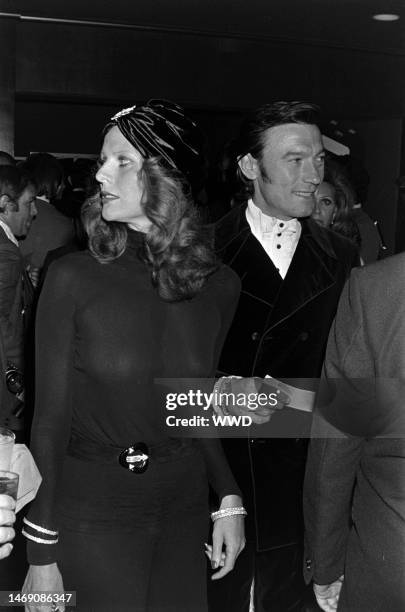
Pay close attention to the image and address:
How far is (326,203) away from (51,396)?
189cm

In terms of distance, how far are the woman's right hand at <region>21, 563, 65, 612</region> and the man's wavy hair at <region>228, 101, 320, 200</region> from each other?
3.84ft

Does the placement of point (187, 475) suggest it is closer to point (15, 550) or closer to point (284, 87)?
point (15, 550)

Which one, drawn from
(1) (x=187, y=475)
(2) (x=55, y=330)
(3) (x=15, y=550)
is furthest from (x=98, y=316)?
(3) (x=15, y=550)

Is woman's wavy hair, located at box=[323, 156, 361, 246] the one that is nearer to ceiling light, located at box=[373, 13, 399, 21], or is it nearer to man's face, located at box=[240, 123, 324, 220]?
man's face, located at box=[240, 123, 324, 220]

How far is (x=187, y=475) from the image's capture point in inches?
69.6

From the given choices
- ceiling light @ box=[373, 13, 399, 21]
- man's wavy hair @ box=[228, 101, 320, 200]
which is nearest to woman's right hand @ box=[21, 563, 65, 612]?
man's wavy hair @ box=[228, 101, 320, 200]

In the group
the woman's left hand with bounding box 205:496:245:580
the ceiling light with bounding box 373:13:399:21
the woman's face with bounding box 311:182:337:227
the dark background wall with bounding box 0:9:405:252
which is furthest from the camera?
the dark background wall with bounding box 0:9:405:252

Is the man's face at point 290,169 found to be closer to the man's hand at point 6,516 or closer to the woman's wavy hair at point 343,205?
the woman's wavy hair at point 343,205

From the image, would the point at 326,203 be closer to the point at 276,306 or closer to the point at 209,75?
the point at 276,306

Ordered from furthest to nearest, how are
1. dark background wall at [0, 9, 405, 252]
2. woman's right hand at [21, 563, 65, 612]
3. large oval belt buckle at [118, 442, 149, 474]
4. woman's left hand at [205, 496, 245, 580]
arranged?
dark background wall at [0, 9, 405, 252], woman's left hand at [205, 496, 245, 580], large oval belt buckle at [118, 442, 149, 474], woman's right hand at [21, 563, 65, 612]

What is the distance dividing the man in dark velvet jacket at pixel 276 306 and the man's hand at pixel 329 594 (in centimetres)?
68

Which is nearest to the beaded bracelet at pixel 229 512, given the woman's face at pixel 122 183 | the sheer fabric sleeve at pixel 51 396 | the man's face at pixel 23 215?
the sheer fabric sleeve at pixel 51 396

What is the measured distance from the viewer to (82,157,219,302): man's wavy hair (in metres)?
1.83

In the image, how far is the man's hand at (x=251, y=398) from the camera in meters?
2.19
